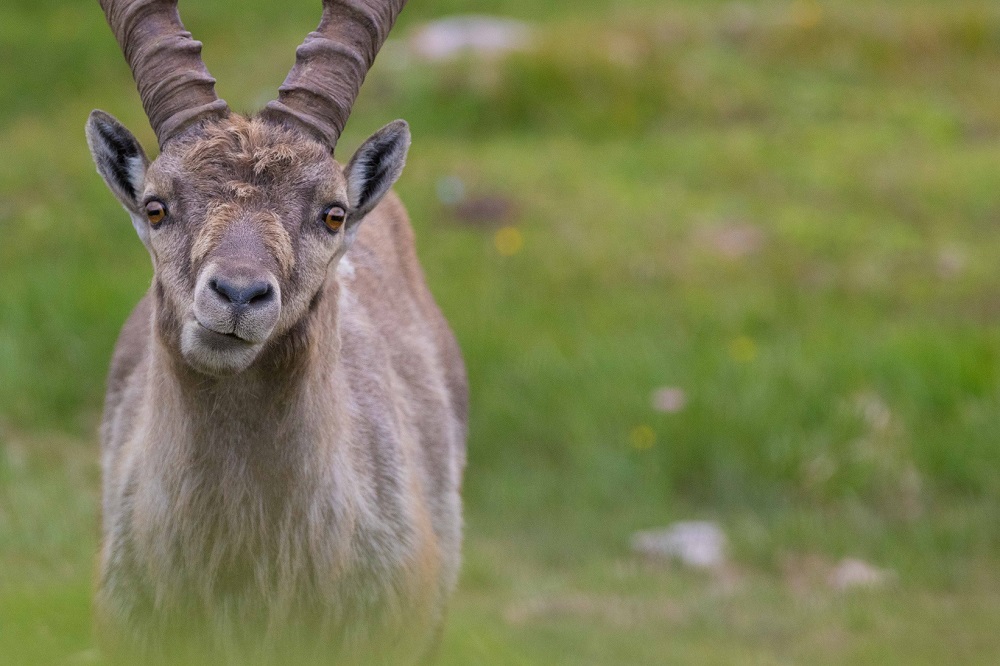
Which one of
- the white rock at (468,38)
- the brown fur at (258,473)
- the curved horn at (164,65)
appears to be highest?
the white rock at (468,38)

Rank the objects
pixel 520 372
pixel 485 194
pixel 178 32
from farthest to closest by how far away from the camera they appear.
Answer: pixel 485 194 < pixel 520 372 < pixel 178 32

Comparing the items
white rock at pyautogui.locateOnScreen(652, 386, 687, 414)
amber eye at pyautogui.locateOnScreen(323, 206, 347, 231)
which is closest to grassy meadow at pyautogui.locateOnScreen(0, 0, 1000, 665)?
white rock at pyautogui.locateOnScreen(652, 386, 687, 414)

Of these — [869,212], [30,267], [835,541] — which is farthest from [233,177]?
[869,212]

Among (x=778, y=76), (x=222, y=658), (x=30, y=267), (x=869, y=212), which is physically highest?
(x=778, y=76)

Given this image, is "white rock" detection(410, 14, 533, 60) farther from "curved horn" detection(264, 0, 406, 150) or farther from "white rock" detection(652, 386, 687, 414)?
"curved horn" detection(264, 0, 406, 150)

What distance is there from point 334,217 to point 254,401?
2.35 feet

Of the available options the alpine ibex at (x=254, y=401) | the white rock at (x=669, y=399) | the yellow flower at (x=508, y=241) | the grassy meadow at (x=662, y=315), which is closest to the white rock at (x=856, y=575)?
the grassy meadow at (x=662, y=315)

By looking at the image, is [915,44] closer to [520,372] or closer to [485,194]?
[485,194]

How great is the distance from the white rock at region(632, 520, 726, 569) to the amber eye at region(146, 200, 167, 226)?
5695 millimetres

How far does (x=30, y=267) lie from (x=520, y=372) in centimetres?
450

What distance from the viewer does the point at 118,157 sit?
5266 mm

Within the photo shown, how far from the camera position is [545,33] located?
17516 millimetres

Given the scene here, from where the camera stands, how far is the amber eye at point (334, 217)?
504 centimetres

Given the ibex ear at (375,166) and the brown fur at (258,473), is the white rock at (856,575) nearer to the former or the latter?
the brown fur at (258,473)
